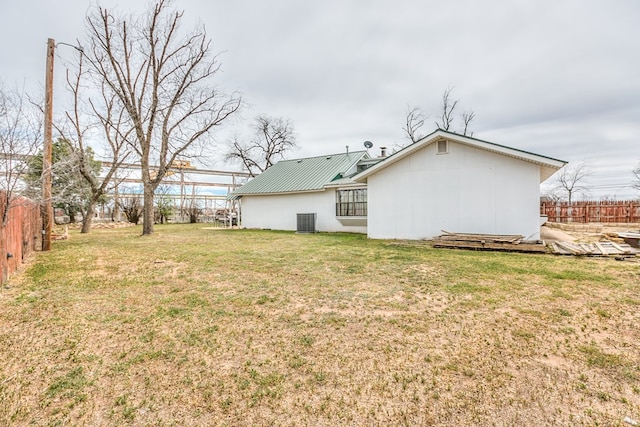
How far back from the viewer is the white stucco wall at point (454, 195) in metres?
9.05

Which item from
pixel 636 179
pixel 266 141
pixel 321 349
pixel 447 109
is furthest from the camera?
pixel 266 141

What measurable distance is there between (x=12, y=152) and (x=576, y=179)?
120 feet

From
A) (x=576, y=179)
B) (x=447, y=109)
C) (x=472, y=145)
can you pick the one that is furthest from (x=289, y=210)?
(x=576, y=179)

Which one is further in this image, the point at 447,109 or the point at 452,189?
the point at 447,109

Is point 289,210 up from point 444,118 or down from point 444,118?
down

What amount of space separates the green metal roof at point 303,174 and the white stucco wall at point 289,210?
1.60ft

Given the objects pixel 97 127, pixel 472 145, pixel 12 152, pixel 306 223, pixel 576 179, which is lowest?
pixel 306 223

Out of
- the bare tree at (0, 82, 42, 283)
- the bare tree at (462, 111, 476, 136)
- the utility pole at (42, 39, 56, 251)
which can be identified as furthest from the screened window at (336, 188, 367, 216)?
the bare tree at (462, 111, 476, 136)

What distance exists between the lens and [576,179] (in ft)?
90.9

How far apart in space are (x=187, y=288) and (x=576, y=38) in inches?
539

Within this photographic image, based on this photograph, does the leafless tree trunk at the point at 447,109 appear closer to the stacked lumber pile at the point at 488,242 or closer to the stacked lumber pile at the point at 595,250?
the stacked lumber pile at the point at 488,242

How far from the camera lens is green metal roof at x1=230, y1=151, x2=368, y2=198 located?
627 inches

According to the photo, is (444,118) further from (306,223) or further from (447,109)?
(306,223)

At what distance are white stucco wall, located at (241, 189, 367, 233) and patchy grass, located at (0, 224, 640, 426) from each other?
9.82 metres
